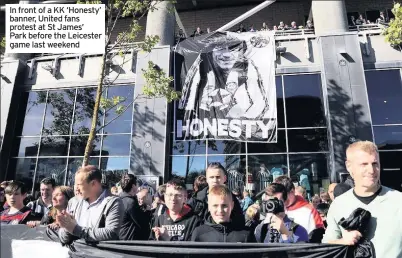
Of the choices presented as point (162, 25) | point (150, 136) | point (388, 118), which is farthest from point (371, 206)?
point (162, 25)

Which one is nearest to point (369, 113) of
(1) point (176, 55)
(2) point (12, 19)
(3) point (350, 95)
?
(3) point (350, 95)

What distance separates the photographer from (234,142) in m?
12.3

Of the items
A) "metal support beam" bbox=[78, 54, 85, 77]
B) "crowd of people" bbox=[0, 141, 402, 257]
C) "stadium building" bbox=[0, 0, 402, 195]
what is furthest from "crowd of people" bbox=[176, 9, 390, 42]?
"crowd of people" bbox=[0, 141, 402, 257]

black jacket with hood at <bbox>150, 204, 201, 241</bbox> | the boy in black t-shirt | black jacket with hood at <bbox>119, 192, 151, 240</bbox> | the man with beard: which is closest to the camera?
the man with beard

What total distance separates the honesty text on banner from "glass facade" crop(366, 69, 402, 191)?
1087 centimetres

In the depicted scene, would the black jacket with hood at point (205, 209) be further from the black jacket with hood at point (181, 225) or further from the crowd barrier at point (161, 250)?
the crowd barrier at point (161, 250)

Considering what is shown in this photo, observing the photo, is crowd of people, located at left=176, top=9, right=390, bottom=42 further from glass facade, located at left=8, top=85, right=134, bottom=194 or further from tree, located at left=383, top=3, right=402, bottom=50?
glass facade, located at left=8, top=85, right=134, bottom=194

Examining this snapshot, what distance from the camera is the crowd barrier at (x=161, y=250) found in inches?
88.0

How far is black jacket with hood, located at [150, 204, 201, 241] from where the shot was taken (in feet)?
10.0

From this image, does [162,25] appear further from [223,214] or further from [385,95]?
[223,214]

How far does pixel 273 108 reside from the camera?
11289 millimetres

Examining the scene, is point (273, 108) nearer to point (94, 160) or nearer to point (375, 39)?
point (375, 39)

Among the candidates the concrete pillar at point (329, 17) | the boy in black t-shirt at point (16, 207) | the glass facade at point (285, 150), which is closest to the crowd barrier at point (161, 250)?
the boy in black t-shirt at point (16, 207)

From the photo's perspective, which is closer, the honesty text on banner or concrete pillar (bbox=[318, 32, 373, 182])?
the honesty text on banner
